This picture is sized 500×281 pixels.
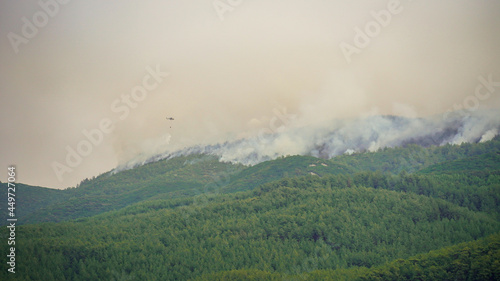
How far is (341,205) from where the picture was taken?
461 ft

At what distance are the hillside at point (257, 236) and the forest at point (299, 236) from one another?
0.27m

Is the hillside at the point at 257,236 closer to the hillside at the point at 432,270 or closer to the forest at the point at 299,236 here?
the forest at the point at 299,236

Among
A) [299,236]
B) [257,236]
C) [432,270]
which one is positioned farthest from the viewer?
[299,236]

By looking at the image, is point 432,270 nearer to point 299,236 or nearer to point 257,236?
point 299,236

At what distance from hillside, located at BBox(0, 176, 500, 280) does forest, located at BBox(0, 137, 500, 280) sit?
27 centimetres

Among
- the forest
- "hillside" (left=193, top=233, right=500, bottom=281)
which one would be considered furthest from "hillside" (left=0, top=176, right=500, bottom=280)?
"hillside" (left=193, top=233, right=500, bottom=281)

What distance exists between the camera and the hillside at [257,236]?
110 metres

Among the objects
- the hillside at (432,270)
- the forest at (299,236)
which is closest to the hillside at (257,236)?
the forest at (299,236)

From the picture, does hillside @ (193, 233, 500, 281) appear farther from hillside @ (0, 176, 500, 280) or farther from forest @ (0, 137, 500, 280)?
hillside @ (0, 176, 500, 280)

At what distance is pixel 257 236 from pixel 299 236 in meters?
10.4

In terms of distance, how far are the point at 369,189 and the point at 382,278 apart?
5489cm

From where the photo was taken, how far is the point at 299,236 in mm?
128250

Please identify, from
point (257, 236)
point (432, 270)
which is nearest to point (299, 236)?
point (257, 236)

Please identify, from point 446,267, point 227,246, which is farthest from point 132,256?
point 446,267
